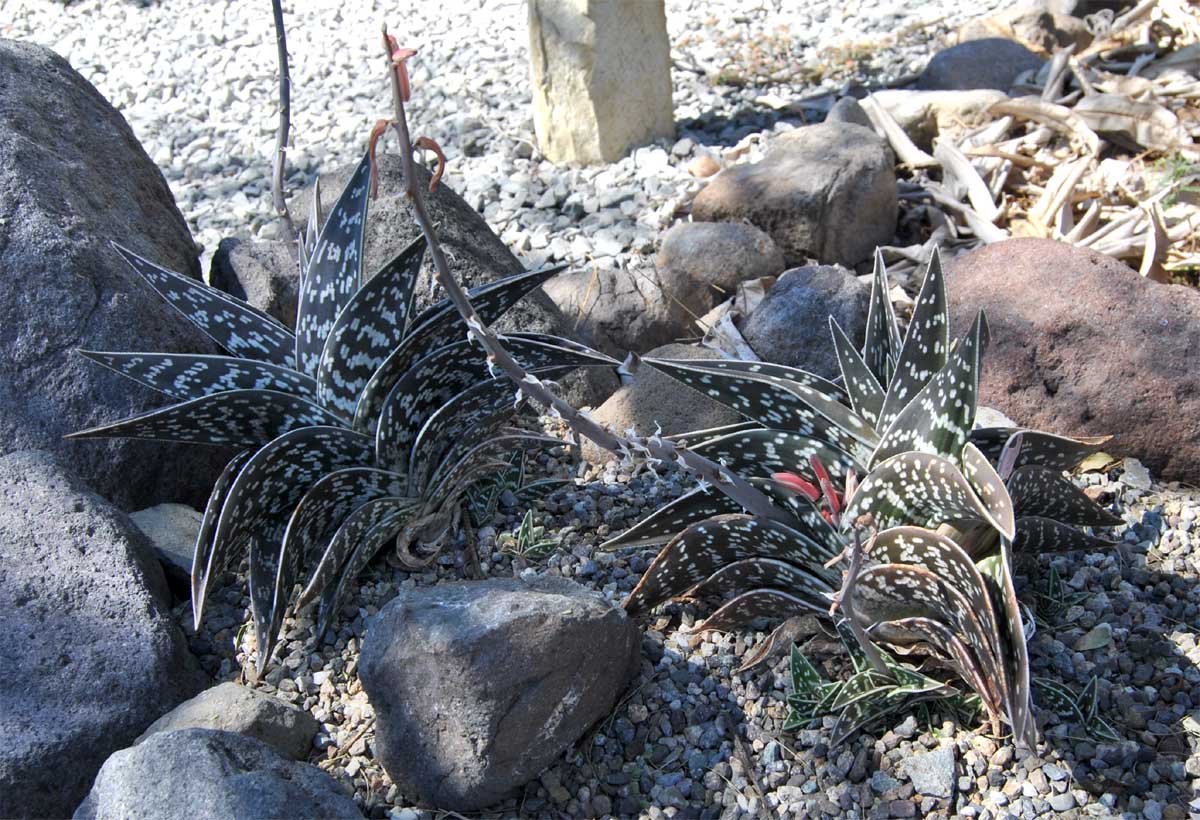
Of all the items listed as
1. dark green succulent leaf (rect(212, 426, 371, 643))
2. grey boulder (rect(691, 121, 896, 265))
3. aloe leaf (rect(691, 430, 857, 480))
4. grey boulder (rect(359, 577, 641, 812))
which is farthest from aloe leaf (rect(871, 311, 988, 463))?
grey boulder (rect(691, 121, 896, 265))

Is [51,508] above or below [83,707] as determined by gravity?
above

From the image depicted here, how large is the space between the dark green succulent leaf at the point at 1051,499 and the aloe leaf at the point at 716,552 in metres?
0.39

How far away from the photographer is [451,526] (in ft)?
8.61

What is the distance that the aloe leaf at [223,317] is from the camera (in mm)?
2525

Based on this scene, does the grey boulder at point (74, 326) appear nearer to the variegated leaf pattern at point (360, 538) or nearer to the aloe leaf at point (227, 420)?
the aloe leaf at point (227, 420)

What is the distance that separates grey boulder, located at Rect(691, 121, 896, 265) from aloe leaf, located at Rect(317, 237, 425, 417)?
6.60 feet

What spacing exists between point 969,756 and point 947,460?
2.04 feet

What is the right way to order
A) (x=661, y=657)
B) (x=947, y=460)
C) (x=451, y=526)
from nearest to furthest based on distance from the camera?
(x=947, y=460), (x=661, y=657), (x=451, y=526)

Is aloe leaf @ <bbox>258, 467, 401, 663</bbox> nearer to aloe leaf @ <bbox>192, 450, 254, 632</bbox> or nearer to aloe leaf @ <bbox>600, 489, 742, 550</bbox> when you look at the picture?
aloe leaf @ <bbox>192, 450, 254, 632</bbox>

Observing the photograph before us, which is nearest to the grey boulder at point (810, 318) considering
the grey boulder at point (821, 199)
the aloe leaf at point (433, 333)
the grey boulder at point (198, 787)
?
the grey boulder at point (821, 199)

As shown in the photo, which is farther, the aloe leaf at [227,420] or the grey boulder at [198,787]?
the aloe leaf at [227,420]

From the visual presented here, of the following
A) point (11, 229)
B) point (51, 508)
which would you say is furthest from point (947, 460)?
point (11, 229)

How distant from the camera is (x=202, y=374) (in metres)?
2.40

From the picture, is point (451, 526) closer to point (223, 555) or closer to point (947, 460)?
point (223, 555)
